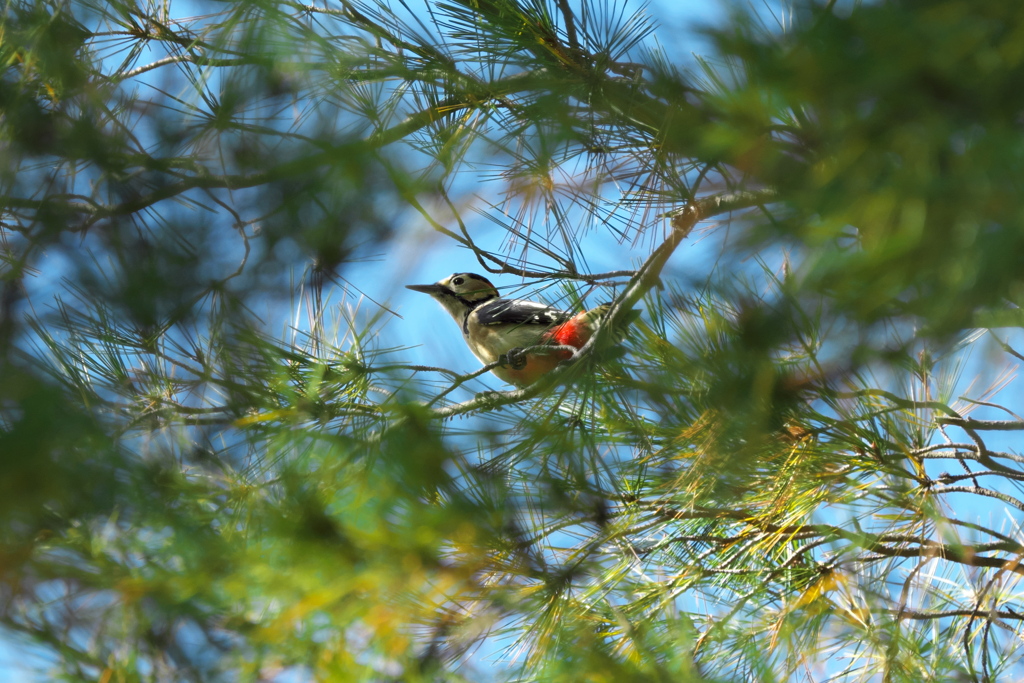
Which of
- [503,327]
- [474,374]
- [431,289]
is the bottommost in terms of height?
[474,374]

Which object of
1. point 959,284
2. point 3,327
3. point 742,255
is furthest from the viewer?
point 3,327

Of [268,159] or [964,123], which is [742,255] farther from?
[268,159]

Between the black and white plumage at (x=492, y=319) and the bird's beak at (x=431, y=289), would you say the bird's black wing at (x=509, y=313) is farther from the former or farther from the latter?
the bird's beak at (x=431, y=289)

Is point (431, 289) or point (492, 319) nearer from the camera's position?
point (492, 319)

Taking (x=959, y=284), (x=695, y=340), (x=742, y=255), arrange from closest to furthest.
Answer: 1. (x=959, y=284)
2. (x=742, y=255)
3. (x=695, y=340)

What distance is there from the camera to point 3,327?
1.59 m

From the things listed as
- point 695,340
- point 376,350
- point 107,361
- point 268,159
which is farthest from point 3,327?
point 695,340

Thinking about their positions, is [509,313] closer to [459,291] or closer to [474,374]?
[459,291]

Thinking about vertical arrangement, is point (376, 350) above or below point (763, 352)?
above

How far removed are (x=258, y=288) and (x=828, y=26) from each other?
1107mm

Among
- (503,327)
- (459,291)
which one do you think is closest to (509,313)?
(503,327)

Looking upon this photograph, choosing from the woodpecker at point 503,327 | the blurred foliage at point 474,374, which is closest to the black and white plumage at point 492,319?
the woodpecker at point 503,327

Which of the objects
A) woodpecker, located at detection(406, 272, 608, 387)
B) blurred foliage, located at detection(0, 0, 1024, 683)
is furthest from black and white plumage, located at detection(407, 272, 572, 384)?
blurred foliage, located at detection(0, 0, 1024, 683)

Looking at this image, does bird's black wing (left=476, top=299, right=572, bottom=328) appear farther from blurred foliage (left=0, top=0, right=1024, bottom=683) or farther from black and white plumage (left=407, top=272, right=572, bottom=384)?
blurred foliage (left=0, top=0, right=1024, bottom=683)
